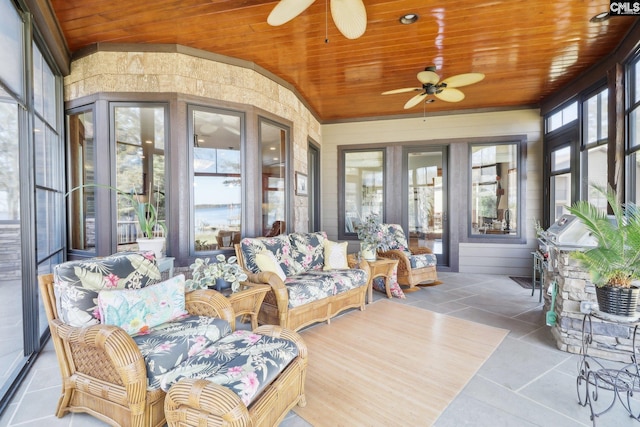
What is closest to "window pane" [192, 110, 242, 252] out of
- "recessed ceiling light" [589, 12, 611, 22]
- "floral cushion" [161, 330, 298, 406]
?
"floral cushion" [161, 330, 298, 406]

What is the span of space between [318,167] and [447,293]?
346 centimetres

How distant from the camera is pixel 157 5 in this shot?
9.50 ft

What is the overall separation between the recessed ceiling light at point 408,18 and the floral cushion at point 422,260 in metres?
3.18

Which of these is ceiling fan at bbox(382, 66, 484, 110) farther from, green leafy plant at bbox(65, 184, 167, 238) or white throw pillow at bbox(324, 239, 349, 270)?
green leafy plant at bbox(65, 184, 167, 238)

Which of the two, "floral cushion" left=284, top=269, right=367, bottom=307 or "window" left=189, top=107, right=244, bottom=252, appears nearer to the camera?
"floral cushion" left=284, top=269, right=367, bottom=307

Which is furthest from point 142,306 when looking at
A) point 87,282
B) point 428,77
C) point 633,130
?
point 633,130

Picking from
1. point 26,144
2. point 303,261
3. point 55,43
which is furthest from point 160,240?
point 55,43

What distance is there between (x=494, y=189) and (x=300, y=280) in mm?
4569

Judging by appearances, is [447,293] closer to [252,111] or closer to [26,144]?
[252,111]

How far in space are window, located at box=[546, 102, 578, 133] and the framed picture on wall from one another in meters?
4.31

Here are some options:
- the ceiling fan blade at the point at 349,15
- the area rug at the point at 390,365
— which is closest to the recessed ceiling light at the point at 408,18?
the ceiling fan blade at the point at 349,15

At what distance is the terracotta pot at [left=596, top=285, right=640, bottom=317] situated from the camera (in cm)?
197

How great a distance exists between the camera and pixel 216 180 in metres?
3.97

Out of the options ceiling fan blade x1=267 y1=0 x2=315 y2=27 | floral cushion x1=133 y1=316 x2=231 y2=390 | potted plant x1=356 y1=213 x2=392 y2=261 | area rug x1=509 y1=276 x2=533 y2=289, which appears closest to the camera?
floral cushion x1=133 y1=316 x2=231 y2=390
